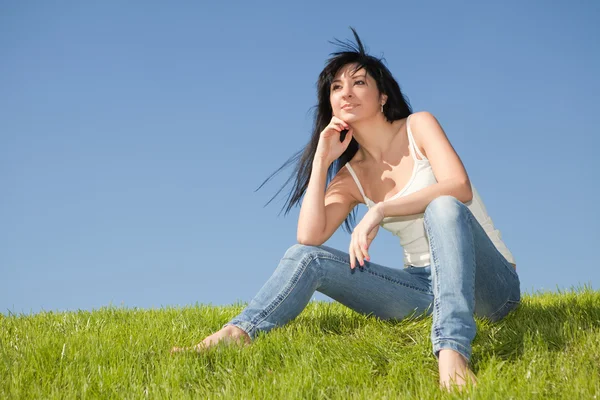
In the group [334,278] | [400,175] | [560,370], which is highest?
[400,175]

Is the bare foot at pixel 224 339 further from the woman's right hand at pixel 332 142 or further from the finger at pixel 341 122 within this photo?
the finger at pixel 341 122

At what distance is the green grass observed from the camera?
370cm

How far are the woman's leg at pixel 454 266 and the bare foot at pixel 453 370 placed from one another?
0.04 meters

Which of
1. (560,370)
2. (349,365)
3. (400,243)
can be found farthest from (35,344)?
(560,370)

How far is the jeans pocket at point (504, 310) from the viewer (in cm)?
491

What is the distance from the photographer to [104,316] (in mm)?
6535

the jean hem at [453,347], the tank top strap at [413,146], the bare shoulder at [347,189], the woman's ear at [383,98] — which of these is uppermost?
the woman's ear at [383,98]

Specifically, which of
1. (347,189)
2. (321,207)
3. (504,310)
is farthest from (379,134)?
(504,310)

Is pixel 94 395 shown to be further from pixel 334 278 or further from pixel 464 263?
pixel 464 263

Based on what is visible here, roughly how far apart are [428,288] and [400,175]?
1022 millimetres

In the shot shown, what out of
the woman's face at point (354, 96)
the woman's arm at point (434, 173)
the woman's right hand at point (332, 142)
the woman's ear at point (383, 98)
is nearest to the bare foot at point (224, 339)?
the woman's arm at point (434, 173)

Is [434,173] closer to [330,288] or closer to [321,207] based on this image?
[321,207]

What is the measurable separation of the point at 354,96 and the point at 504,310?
226 cm

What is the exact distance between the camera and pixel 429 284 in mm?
5023
